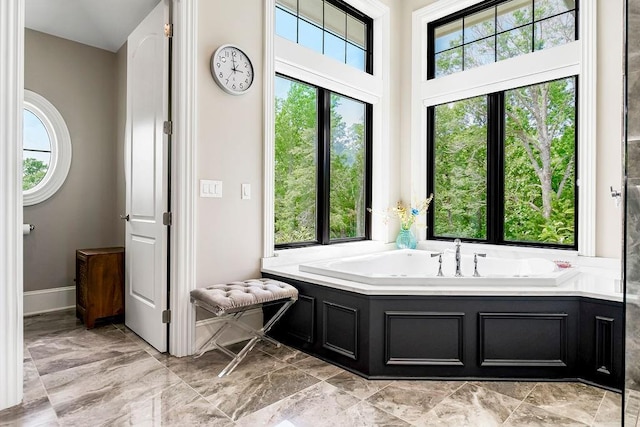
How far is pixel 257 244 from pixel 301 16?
2.07m

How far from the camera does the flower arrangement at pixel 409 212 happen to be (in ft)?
13.3

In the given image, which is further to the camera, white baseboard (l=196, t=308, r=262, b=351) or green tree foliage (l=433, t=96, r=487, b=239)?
green tree foliage (l=433, t=96, r=487, b=239)

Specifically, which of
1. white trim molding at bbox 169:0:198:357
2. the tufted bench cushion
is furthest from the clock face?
the tufted bench cushion

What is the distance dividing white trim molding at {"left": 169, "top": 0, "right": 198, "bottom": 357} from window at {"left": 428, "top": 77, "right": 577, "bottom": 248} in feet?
8.41

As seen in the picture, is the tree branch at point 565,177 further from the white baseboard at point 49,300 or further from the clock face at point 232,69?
the white baseboard at point 49,300

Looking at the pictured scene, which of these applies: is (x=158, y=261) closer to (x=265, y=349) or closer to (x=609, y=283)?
(x=265, y=349)

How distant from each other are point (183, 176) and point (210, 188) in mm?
204

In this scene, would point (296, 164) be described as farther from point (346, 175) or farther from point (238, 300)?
point (238, 300)

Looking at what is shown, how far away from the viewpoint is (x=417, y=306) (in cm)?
225

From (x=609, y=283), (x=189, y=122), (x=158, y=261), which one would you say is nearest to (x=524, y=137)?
(x=609, y=283)

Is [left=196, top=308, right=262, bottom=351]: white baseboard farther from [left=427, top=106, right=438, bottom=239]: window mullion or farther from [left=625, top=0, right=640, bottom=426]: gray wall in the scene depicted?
[left=625, top=0, right=640, bottom=426]: gray wall

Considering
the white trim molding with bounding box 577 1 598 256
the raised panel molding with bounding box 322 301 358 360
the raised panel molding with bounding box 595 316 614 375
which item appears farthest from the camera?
the white trim molding with bounding box 577 1 598 256

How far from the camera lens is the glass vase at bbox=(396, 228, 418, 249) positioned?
13.3 feet

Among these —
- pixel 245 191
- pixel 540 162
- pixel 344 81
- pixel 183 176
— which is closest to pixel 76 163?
pixel 183 176
